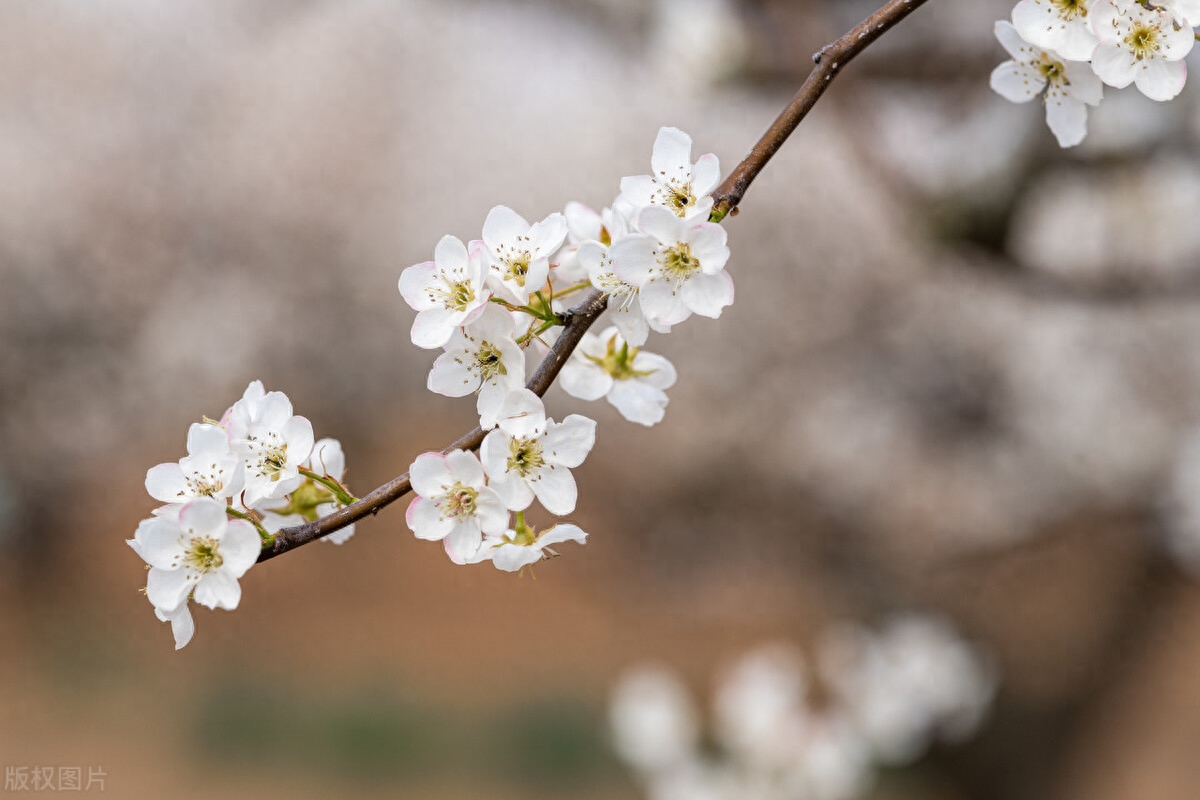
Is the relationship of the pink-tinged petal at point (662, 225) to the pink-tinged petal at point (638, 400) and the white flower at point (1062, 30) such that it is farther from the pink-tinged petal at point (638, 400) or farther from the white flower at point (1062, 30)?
the white flower at point (1062, 30)

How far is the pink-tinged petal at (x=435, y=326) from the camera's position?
0.43 metres

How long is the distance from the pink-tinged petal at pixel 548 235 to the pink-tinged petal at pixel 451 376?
0.21ft

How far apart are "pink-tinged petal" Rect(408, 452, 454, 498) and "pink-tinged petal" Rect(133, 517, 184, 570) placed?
4.0 inches

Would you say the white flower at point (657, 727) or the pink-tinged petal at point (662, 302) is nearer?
the pink-tinged petal at point (662, 302)

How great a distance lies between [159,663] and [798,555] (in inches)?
68.7

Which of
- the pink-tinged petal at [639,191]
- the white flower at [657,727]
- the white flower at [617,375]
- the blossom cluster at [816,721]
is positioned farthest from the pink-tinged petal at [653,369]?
the white flower at [657,727]

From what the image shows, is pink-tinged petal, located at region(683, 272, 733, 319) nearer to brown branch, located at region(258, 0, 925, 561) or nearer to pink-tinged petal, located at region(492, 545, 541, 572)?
brown branch, located at region(258, 0, 925, 561)

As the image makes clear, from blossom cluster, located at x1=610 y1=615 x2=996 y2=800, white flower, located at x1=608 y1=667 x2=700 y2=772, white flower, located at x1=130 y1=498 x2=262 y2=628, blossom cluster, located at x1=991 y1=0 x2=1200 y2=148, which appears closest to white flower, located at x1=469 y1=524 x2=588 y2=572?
white flower, located at x1=130 y1=498 x2=262 y2=628

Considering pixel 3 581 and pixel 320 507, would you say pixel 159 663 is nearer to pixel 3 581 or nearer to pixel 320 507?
pixel 3 581

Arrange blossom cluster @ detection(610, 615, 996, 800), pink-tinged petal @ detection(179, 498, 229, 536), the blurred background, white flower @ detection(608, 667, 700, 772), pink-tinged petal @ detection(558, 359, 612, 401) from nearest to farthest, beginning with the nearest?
1. pink-tinged petal @ detection(179, 498, 229, 536)
2. pink-tinged petal @ detection(558, 359, 612, 401)
3. blossom cluster @ detection(610, 615, 996, 800)
4. white flower @ detection(608, 667, 700, 772)
5. the blurred background

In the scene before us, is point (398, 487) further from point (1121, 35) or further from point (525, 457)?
point (1121, 35)

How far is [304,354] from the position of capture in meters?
2.96

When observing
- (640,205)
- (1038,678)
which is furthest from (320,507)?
(1038,678)

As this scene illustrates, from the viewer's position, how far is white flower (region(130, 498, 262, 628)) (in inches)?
15.7
